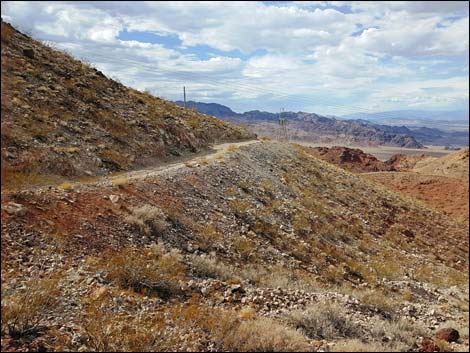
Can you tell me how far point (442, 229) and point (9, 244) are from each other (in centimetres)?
2635

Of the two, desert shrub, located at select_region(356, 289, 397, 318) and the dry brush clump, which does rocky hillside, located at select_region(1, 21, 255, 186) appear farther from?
desert shrub, located at select_region(356, 289, 397, 318)

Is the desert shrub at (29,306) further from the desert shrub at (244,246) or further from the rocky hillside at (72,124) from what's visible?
the desert shrub at (244,246)

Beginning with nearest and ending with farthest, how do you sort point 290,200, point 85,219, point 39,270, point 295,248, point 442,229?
point 39,270
point 85,219
point 295,248
point 290,200
point 442,229

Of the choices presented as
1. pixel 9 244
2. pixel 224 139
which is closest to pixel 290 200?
pixel 224 139

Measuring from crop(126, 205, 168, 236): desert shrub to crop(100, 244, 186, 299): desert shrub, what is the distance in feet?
3.90

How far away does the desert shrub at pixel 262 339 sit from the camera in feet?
20.3

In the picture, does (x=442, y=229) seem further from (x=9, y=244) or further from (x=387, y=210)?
(x=9, y=244)

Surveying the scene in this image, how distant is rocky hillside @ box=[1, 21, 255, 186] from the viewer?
14208mm

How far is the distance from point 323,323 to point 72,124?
1491cm

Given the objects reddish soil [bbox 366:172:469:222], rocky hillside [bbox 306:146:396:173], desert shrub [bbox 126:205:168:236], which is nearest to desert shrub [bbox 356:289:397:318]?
desert shrub [bbox 126:205:168:236]

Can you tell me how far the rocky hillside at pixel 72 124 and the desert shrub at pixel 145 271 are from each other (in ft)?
12.8

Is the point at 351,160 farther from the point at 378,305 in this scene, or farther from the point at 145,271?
the point at 145,271

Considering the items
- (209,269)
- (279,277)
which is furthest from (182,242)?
(279,277)

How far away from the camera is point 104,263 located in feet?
29.4
